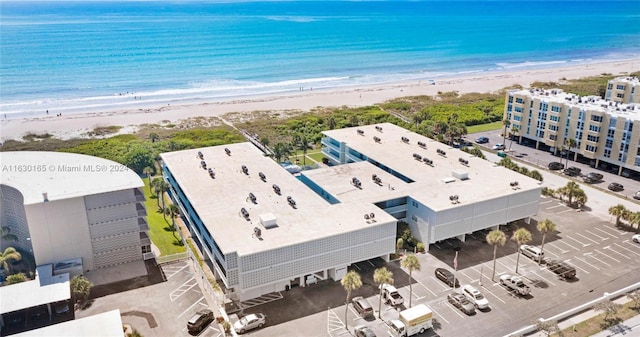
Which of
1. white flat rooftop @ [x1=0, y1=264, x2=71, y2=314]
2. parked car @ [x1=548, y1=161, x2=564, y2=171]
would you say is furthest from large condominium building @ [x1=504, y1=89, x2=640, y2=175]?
white flat rooftop @ [x1=0, y1=264, x2=71, y2=314]

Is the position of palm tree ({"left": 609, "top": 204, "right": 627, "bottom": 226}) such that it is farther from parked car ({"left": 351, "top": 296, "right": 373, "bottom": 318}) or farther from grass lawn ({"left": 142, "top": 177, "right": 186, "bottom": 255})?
grass lawn ({"left": 142, "top": 177, "right": 186, "bottom": 255})

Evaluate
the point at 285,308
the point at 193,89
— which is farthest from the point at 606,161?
the point at 193,89

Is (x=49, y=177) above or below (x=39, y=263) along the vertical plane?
above

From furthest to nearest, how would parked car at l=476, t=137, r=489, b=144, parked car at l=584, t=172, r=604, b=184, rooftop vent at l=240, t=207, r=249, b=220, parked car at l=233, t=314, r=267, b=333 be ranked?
parked car at l=476, t=137, r=489, b=144 → parked car at l=584, t=172, r=604, b=184 → rooftop vent at l=240, t=207, r=249, b=220 → parked car at l=233, t=314, r=267, b=333

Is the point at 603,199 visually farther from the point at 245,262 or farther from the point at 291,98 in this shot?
the point at 291,98

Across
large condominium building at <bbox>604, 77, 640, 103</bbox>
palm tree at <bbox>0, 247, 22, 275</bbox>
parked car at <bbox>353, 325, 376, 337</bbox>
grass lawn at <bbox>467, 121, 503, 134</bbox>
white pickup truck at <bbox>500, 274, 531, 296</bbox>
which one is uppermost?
large condominium building at <bbox>604, 77, 640, 103</bbox>

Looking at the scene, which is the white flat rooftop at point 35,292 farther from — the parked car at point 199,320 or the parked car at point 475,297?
the parked car at point 475,297
